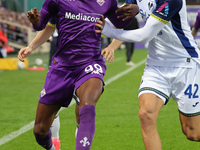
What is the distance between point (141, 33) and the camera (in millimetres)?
4473

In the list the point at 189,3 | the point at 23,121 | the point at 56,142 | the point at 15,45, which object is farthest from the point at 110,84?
the point at 189,3

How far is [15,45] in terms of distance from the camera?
23.9 m

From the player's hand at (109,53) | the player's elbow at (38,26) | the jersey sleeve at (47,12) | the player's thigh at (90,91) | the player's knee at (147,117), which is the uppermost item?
the jersey sleeve at (47,12)

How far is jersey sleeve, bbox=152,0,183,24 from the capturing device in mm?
4457

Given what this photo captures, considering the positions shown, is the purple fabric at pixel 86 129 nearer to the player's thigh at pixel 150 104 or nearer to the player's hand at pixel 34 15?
the player's thigh at pixel 150 104

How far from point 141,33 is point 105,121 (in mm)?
3337

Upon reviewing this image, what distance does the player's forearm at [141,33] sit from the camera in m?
4.46

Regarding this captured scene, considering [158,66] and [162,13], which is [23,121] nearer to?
[158,66]

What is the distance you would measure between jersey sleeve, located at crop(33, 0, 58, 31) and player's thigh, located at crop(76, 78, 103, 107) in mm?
812

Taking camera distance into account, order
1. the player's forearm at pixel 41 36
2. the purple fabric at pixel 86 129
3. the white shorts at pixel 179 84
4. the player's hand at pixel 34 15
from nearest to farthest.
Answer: the purple fabric at pixel 86 129, the player's hand at pixel 34 15, the white shorts at pixel 179 84, the player's forearm at pixel 41 36

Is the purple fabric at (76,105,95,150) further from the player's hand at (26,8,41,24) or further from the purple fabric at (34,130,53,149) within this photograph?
the player's hand at (26,8,41,24)

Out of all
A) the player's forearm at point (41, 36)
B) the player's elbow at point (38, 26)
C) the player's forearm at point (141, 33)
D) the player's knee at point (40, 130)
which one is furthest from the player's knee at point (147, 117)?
the player's forearm at point (41, 36)

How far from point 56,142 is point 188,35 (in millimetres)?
2019

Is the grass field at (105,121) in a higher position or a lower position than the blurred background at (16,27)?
higher
